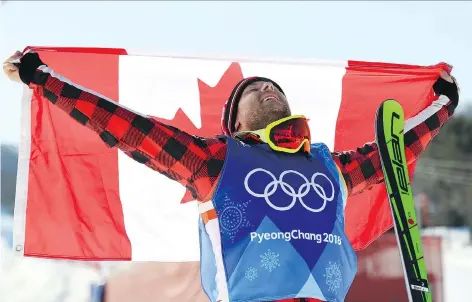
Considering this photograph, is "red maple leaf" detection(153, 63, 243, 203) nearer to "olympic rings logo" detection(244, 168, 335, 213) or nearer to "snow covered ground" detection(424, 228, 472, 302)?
"olympic rings logo" detection(244, 168, 335, 213)

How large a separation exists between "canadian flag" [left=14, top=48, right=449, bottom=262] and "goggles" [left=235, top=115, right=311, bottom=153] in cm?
103

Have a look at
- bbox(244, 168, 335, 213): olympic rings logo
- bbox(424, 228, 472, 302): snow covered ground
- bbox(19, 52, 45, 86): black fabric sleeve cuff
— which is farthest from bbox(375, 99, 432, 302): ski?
bbox(424, 228, 472, 302): snow covered ground

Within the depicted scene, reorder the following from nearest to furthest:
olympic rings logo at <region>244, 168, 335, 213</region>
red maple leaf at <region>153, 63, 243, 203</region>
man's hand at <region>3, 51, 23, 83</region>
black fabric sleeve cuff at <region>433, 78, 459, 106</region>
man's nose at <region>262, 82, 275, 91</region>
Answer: olympic rings logo at <region>244, 168, 335, 213</region>
man's hand at <region>3, 51, 23, 83</region>
man's nose at <region>262, 82, 275, 91</region>
black fabric sleeve cuff at <region>433, 78, 459, 106</region>
red maple leaf at <region>153, 63, 243, 203</region>

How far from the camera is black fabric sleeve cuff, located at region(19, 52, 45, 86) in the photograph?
11.0 feet

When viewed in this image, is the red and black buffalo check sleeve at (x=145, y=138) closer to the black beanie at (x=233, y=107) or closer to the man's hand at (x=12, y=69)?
the man's hand at (x=12, y=69)

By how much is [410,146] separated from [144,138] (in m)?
1.33

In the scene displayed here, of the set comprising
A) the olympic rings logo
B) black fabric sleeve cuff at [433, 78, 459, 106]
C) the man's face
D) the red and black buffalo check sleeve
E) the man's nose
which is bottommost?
the olympic rings logo

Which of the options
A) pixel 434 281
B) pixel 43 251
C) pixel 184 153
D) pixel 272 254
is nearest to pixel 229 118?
pixel 184 153

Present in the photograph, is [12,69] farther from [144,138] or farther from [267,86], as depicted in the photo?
[267,86]

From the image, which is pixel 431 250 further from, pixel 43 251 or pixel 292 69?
pixel 43 251

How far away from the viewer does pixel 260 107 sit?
3537mm

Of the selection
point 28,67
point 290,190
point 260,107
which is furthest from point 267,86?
point 28,67

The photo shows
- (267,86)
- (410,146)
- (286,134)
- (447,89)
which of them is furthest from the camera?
(447,89)

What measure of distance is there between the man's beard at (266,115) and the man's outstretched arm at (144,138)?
0.79 feet
